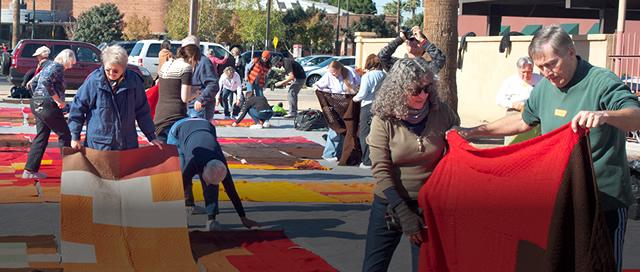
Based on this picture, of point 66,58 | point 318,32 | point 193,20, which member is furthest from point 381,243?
point 318,32

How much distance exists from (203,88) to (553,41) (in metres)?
7.19

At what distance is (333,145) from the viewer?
52.6 feet

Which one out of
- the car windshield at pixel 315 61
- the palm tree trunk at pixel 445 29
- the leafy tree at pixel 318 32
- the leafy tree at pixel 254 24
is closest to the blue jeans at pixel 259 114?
the palm tree trunk at pixel 445 29

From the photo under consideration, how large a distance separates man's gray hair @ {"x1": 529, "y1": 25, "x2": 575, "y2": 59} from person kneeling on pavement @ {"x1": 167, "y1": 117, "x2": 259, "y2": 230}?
3.98 metres

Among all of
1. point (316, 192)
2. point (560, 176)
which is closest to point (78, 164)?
point (560, 176)

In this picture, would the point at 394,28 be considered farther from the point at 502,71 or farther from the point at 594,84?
the point at 594,84

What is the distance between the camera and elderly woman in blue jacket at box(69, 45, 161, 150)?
8.80m

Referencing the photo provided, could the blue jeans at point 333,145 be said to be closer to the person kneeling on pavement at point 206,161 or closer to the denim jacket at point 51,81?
the denim jacket at point 51,81

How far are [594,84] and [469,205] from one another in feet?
3.26

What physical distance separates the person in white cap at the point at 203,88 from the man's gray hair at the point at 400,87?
6.26 metres

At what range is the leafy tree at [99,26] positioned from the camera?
7131 centimetres

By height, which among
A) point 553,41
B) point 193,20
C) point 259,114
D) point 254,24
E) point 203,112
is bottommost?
point 259,114

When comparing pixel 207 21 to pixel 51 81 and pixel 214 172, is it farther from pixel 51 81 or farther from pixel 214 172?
pixel 214 172

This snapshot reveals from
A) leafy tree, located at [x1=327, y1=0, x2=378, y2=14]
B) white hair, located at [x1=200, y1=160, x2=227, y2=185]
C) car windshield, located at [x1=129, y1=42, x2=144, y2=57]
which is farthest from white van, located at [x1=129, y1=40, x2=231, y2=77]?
leafy tree, located at [x1=327, y1=0, x2=378, y2=14]
